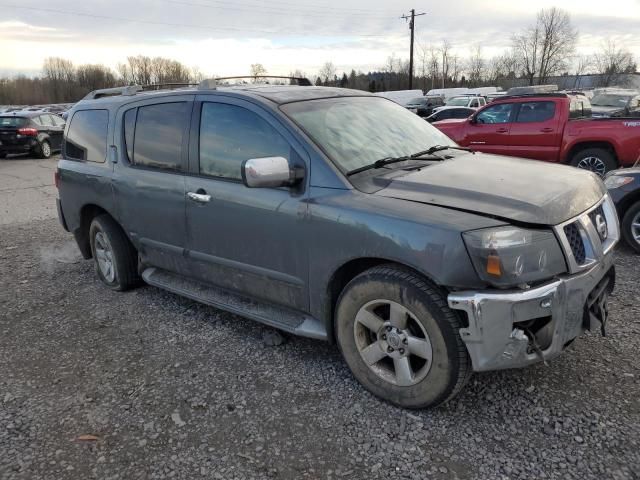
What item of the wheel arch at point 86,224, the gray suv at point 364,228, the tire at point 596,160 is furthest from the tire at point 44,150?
the tire at point 596,160

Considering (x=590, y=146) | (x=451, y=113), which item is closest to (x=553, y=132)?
(x=590, y=146)

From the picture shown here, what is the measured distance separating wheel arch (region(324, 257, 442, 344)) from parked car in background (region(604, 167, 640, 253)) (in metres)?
3.91

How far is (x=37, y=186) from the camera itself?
466 inches

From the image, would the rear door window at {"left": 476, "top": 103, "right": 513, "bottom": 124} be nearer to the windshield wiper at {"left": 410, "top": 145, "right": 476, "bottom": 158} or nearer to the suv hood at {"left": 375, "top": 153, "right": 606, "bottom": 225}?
the windshield wiper at {"left": 410, "top": 145, "right": 476, "bottom": 158}

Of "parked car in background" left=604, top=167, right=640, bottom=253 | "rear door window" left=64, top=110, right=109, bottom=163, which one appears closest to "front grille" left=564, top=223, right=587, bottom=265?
"parked car in background" left=604, top=167, right=640, bottom=253

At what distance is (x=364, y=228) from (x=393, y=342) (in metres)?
0.65

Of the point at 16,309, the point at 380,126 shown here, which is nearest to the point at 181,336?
the point at 16,309

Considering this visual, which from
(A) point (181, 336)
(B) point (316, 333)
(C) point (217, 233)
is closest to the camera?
(B) point (316, 333)

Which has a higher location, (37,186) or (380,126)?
(380,126)

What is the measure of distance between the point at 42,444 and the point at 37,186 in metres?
10.7

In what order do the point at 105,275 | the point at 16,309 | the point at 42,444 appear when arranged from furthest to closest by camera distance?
the point at 105,275 < the point at 16,309 < the point at 42,444

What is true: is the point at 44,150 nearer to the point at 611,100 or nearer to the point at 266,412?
the point at 266,412

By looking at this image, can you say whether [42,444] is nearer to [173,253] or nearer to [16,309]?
[173,253]

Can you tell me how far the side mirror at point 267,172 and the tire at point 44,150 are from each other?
1763 cm
